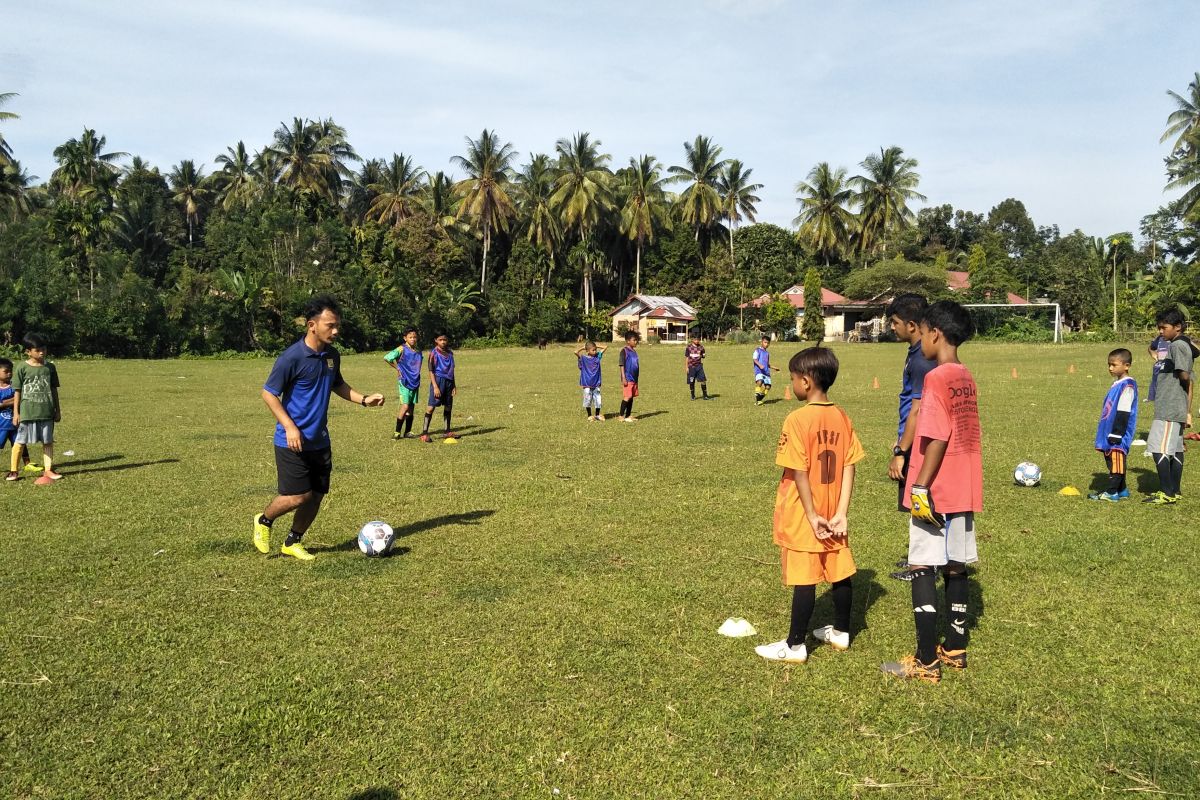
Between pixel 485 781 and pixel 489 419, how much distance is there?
1351 cm

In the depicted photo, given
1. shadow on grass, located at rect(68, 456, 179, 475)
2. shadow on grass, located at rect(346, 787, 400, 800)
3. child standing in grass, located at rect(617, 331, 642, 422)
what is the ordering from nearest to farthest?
shadow on grass, located at rect(346, 787, 400, 800)
shadow on grass, located at rect(68, 456, 179, 475)
child standing in grass, located at rect(617, 331, 642, 422)

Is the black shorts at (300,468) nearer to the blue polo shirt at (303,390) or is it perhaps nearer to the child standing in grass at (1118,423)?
the blue polo shirt at (303,390)

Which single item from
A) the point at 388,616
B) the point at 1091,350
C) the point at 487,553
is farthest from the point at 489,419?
the point at 1091,350

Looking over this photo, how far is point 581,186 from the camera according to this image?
205 feet

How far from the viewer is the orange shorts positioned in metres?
4.57

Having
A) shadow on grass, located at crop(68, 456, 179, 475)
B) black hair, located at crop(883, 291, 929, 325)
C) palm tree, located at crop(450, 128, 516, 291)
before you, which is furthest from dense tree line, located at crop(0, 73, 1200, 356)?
black hair, located at crop(883, 291, 929, 325)

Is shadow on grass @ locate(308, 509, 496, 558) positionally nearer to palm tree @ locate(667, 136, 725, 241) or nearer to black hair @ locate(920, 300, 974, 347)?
black hair @ locate(920, 300, 974, 347)

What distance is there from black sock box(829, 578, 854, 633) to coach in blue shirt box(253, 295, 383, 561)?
12.3 feet

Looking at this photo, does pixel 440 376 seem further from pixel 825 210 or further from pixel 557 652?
pixel 825 210

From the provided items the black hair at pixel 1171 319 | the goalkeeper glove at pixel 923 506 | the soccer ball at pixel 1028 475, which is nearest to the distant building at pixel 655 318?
the soccer ball at pixel 1028 475

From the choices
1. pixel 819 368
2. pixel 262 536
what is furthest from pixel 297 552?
pixel 819 368

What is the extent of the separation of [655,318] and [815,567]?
2452 inches

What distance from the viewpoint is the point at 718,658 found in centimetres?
482

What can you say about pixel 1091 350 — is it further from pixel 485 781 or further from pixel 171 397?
pixel 485 781
